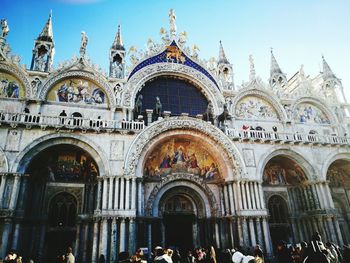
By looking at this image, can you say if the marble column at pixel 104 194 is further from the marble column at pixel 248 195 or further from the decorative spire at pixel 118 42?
the decorative spire at pixel 118 42

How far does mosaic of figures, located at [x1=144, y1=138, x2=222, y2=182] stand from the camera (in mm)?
17484

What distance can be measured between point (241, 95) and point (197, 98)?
12.4 ft

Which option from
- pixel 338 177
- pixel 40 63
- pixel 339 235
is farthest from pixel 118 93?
pixel 338 177

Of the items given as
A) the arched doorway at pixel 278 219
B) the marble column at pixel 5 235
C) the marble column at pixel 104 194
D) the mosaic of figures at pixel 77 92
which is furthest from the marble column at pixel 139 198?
the arched doorway at pixel 278 219

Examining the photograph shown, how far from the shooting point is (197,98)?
21.6 m

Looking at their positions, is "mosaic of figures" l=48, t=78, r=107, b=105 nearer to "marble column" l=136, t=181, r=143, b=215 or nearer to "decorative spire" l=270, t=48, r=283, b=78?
"marble column" l=136, t=181, r=143, b=215

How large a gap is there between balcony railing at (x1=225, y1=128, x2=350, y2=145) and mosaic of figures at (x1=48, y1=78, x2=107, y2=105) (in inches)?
383

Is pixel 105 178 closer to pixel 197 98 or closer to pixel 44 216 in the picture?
pixel 44 216

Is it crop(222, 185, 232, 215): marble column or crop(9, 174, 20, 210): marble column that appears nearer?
crop(9, 174, 20, 210): marble column

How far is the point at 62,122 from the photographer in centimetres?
1650

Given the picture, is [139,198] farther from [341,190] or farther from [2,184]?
[341,190]

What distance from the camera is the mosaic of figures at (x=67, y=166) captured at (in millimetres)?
16188

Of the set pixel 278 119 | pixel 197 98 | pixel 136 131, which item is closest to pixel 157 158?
pixel 136 131

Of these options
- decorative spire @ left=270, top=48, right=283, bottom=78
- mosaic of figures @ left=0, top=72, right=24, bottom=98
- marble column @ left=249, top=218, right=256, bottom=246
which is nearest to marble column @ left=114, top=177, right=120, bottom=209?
marble column @ left=249, top=218, right=256, bottom=246
